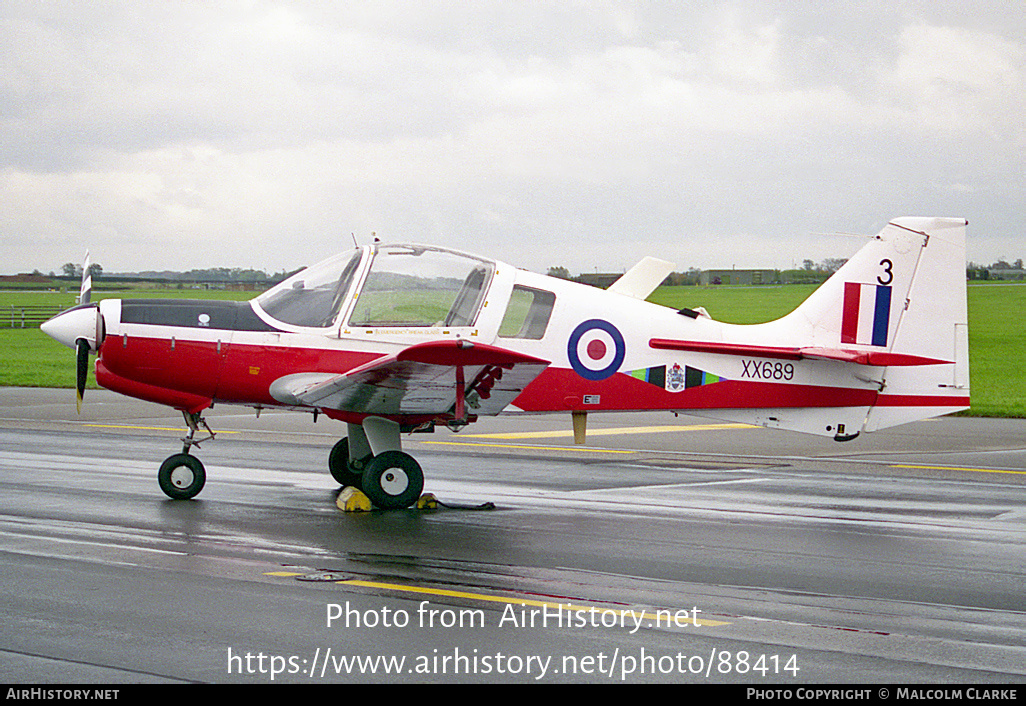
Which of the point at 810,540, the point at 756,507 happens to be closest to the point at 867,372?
the point at 756,507

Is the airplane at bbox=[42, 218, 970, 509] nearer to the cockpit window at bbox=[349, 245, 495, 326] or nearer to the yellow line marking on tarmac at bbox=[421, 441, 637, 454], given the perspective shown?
the cockpit window at bbox=[349, 245, 495, 326]

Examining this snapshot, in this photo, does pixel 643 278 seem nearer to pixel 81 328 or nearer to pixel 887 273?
pixel 887 273

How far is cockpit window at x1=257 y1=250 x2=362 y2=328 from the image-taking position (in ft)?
36.7

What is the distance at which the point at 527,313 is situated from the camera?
11320 millimetres

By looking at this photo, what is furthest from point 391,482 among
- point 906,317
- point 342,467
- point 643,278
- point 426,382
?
point 906,317

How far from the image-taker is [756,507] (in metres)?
11.3

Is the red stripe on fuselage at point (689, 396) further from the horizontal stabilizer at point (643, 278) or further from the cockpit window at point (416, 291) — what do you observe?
→ the horizontal stabilizer at point (643, 278)

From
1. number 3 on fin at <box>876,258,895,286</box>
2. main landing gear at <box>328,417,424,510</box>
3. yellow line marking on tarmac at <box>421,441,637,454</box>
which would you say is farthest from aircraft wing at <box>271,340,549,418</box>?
yellow line marking on tarmac at <box>421,441,637,454</box>

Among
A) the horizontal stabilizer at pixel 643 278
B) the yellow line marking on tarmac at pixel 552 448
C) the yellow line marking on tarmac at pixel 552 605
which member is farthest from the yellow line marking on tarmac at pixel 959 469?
the yellow line marking on tarmac at pixel 552 605

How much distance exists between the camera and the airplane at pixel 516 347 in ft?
36.0

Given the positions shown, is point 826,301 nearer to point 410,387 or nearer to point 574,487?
point 574,487

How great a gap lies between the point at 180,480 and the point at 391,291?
9.50 ft

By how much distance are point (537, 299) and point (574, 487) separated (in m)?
2.49

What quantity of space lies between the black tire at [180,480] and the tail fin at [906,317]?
646 centimetres
